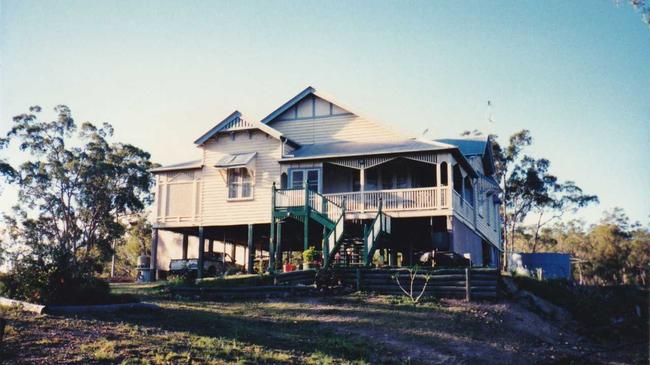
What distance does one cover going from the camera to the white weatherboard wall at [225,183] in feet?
95.6

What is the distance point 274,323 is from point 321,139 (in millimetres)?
15634

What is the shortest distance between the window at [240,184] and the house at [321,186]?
46mm

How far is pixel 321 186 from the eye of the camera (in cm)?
2841

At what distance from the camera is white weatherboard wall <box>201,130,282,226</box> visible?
95.6 feet

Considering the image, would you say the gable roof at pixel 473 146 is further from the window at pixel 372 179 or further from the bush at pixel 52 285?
the bush at pixel 52 285

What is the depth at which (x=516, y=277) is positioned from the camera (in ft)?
72.6

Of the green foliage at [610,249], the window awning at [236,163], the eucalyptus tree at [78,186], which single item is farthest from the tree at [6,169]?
Answer: the green foliage at [610,249]

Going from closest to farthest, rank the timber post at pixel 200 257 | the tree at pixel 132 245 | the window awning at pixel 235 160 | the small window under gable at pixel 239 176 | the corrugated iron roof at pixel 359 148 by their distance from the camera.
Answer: the corrugated iron roof at pixel 359 148
the window awning at pixel 235 160
the small window under gable at pixel 239 176
the timber post at pixel 200 257
the tree at pixel 132 245

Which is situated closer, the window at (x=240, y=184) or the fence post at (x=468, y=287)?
the fence post at (x=468, y=287)

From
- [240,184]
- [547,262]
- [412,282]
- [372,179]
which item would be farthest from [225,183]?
[547,262]

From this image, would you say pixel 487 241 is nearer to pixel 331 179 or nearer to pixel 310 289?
pixel 331 179

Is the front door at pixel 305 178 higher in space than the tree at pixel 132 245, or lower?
higher

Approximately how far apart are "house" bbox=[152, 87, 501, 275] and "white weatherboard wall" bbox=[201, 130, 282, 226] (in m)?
0.05

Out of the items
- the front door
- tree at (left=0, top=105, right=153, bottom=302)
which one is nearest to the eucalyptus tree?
tree at (left=0, top=105, right=153, bottom=302)
